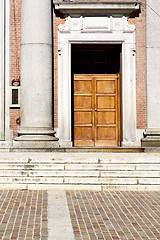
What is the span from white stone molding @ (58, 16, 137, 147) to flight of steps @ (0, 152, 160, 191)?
539cm

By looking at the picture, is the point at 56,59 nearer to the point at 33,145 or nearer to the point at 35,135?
the point at 35,135

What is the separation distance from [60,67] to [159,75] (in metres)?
3.48

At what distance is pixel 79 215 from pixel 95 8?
1001 centimetres

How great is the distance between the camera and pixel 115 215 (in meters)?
7.07

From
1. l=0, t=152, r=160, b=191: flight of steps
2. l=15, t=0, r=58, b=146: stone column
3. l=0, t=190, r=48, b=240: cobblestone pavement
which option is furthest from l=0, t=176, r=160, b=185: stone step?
l=15, t=0, r=58, b=146: stone column

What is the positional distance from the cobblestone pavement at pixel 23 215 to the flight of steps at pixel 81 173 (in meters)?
0.46

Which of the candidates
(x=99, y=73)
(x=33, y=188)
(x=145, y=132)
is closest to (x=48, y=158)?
(x=33, y=188)

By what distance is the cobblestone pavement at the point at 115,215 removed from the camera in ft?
19.6

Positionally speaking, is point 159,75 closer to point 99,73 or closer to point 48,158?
point 99,73

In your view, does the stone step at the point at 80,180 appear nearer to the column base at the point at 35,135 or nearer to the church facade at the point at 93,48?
the column base at the point at 35,135

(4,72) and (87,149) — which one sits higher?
(4,72)

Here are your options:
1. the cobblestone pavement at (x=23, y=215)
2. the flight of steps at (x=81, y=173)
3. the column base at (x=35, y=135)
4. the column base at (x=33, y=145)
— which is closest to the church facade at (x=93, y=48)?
the column base at (x=35, y=135)

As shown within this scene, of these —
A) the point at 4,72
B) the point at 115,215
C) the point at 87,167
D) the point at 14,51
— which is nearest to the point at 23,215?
the point at 115,215

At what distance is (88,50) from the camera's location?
16.3 meters
